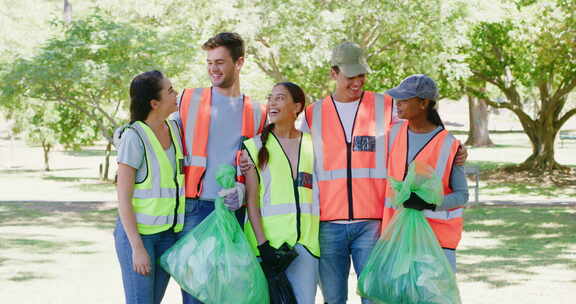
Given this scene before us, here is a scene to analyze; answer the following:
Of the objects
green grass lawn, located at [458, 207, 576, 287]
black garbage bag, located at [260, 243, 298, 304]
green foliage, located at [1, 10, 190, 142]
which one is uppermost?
green foliage, located at [1, 10, 190, 142]

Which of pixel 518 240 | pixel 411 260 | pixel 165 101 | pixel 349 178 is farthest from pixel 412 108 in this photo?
pixel 518 240

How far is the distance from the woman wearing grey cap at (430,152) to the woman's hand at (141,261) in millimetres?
1331

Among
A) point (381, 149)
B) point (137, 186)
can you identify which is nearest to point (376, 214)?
point (381, 149)

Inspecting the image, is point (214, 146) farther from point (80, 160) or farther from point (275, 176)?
point (80, 160)

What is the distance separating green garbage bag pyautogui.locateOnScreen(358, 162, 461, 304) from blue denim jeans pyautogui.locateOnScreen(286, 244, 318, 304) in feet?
0.88

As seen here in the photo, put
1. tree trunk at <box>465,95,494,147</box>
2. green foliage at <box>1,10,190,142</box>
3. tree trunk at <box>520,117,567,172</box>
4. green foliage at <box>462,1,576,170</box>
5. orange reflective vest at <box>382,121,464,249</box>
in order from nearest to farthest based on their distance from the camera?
orange reflective vest at <box>382,121,464,249</box> → green foliage at <box>1,10,190,142</box> → green foliage at <box>462,1,576,170</box> → tree trunk at <box>520,117,567,172</box> → tree trunk at <box>465,95,494,147</box>

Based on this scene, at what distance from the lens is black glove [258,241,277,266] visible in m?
4.29

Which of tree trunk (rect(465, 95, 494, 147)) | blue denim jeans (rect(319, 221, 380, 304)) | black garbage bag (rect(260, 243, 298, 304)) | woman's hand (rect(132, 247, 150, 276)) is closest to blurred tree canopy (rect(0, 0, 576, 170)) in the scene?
blue denim jeans (rect(319, 221, 380, 304))

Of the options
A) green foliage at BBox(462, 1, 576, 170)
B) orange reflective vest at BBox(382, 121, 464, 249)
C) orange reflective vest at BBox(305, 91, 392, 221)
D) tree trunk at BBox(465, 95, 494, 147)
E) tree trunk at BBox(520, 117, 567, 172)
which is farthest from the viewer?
tree trunk at BBox(465, 95, 494, 147)

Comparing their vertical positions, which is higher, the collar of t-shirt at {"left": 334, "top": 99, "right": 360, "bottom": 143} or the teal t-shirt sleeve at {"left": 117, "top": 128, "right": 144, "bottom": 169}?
the collar of t-shirt at {"left": 334, "top": 99, "right": 360, "bottom": 143}

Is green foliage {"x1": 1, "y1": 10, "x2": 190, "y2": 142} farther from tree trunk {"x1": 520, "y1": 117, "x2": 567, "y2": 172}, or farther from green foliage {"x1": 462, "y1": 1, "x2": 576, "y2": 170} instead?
tree trunk {"x1": 520, "y1": 117, "x2": 567, "y2": 172}

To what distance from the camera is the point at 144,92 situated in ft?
14.1

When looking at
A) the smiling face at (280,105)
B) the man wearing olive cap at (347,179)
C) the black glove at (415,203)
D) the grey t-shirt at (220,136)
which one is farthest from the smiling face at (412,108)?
the grey t-shirt at (220,136)

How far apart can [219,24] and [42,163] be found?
23.8 meters
